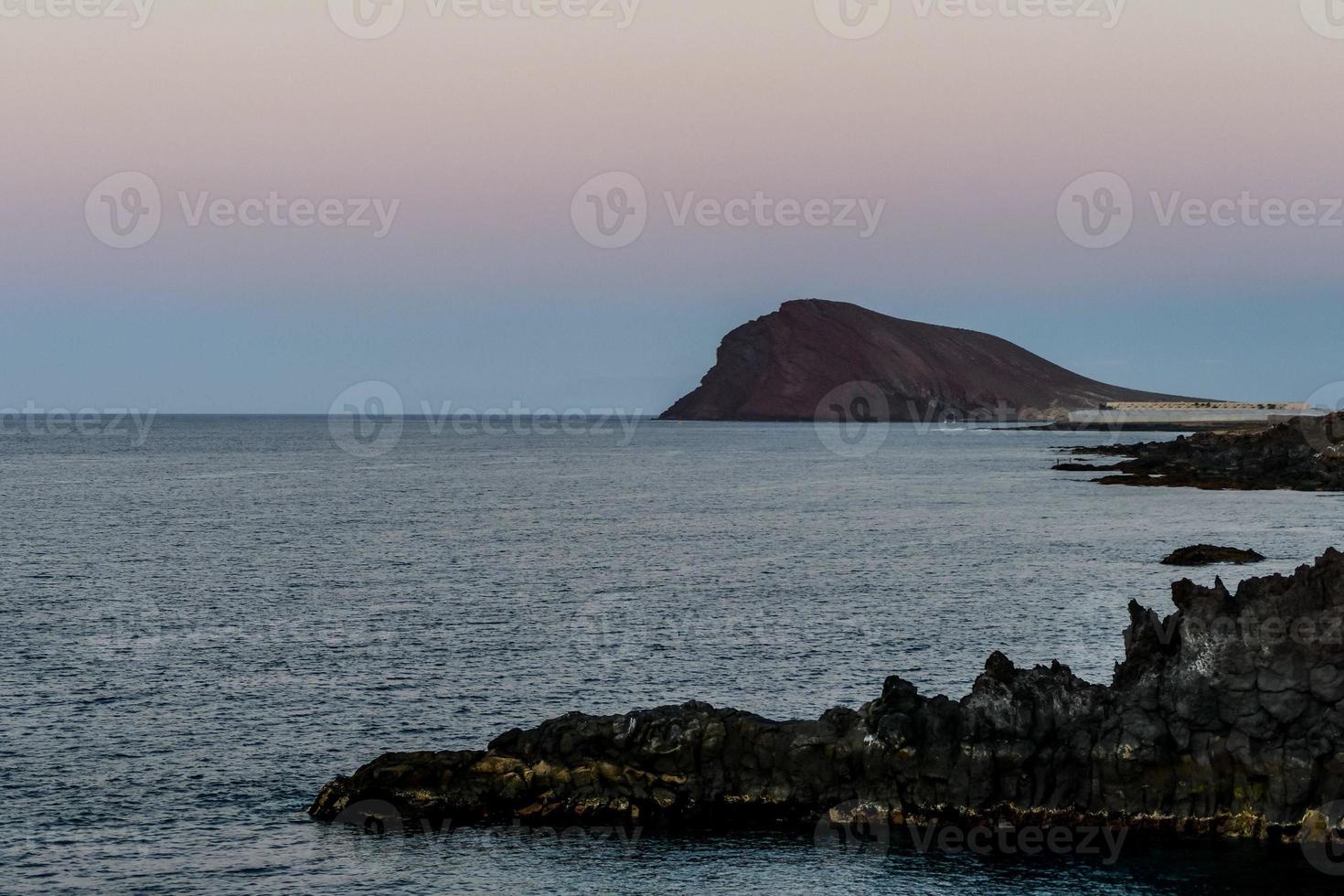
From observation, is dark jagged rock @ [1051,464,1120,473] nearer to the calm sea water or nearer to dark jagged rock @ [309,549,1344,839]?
the calm sea water

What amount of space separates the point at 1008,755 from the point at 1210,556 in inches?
1633

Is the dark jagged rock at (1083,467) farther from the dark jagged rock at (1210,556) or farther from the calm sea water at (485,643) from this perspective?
the dark jagged rock at (1210,556)

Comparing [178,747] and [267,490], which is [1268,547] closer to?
[178,747]

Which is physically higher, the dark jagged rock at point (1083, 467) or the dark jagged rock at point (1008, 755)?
the dark jagged rock at point (1083, 467)

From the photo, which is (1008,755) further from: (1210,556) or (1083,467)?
(1083,467)

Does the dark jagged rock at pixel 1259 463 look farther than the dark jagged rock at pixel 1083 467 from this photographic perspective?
No

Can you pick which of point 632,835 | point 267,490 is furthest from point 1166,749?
point 267,490

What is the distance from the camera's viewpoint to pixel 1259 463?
4909 inches

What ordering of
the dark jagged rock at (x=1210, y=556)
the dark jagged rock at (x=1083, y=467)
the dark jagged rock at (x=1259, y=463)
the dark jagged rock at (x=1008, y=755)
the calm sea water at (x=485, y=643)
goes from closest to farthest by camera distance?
the calm sea water at (x=485, y=643)
the dark jagged rock at (x=1008, y=755)
the dark jagged rock at (x=1210, y=556)
the dark jagged rock at (x=1259, y=463)
the dark jagged rock at (x=1083, y=467)

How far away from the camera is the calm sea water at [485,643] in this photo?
26047 millimetres

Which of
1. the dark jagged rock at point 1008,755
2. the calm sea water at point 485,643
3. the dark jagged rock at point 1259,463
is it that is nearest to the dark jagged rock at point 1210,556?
the calm sea water at point 485,643

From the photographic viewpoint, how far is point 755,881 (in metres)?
25.2

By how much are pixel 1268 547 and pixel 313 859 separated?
191 feet

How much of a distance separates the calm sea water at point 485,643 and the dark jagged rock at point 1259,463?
31.9 ft
